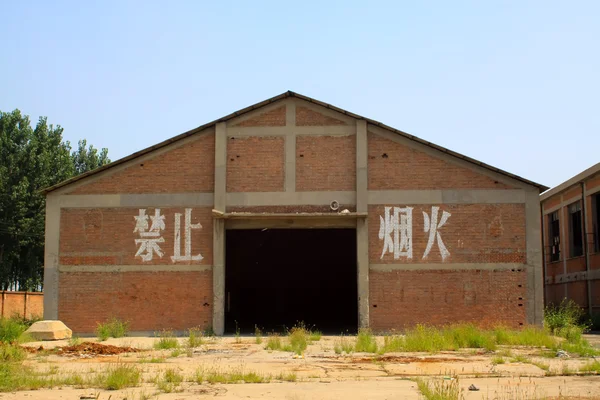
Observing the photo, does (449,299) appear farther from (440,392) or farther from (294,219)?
(440,392)

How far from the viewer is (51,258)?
78.2ft

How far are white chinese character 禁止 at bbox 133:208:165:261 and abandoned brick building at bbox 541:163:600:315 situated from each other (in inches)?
774

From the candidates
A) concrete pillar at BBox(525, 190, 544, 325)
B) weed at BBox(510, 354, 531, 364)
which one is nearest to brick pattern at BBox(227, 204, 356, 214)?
concrete pillar at BBox(525, 190, 544, 325)

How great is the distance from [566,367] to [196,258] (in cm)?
1353

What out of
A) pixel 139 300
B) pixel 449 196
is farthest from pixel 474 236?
pixel 139 300

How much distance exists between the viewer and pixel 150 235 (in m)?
23.8

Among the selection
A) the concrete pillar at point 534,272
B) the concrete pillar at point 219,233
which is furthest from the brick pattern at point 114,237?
the concrete pillar at point 534,272

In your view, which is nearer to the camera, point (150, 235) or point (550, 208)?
point (150, 235)

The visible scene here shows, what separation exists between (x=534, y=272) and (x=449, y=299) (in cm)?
290

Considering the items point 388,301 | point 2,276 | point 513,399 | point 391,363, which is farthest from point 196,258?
point 2,276

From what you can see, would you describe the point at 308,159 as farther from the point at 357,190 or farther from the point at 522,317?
the point at 522,317

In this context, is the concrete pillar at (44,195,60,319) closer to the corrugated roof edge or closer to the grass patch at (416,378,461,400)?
the grass patch at (416,378,461,400)

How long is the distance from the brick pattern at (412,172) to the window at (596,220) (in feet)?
36.1

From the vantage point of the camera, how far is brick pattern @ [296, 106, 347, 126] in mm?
24266
